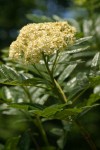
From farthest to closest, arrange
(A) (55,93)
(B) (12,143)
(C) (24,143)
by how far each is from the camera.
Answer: (C) (24,143), (B) (12,143), (A) (55,93)

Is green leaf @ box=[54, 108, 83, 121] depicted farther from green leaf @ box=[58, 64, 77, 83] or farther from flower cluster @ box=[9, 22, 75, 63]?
green leaf @ box=[58, 64, 77, 83]

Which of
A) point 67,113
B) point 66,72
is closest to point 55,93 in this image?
point 67,113

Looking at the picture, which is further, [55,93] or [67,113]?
[55,93]

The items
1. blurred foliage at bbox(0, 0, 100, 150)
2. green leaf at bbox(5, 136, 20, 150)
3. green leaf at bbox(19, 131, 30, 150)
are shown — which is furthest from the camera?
green leaf at bbox(19, 131, 30, 150)

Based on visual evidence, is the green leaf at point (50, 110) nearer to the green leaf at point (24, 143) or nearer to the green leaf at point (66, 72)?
the green leaf at point (66, 72)

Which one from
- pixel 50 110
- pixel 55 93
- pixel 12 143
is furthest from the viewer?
pixel 12 143

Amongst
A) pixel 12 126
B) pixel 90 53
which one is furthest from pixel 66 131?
pixel 12 126

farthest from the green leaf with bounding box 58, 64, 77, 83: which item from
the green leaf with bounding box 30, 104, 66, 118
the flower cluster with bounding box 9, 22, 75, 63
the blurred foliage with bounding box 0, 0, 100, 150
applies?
the green leaf with bounding box 30, 104, 66, 118

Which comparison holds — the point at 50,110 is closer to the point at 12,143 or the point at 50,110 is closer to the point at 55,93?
the point at 55,93
